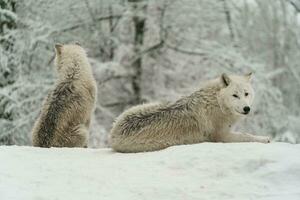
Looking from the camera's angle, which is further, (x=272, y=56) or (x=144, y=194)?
(x=272, y=56)

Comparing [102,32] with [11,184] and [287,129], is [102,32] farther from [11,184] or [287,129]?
[11,184]

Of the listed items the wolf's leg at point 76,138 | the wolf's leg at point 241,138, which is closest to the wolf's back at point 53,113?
the wolf's leg at point 76,138

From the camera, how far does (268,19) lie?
18203 mm

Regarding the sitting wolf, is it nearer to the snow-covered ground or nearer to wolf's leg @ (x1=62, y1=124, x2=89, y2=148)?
the snow-covered ground

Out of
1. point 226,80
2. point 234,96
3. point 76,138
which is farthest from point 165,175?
point 76,138

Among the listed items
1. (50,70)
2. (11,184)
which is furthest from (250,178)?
(50,70)

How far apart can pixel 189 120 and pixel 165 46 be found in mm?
10946

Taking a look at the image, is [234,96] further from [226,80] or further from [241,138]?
[241,138]

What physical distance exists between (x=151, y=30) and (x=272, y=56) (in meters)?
3.54

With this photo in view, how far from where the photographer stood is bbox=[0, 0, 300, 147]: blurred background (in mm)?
16812

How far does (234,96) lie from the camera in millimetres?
7324

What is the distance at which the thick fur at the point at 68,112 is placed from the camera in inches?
323

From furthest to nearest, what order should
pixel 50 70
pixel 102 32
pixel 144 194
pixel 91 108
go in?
pixel 102 32 → pixel 50 70 → pixel 91 108 → pixel 144 194

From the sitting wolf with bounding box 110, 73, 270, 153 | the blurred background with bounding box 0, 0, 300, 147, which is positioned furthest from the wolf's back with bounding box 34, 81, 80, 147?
the blurred background with bounding box 0, 0, 300, 147
